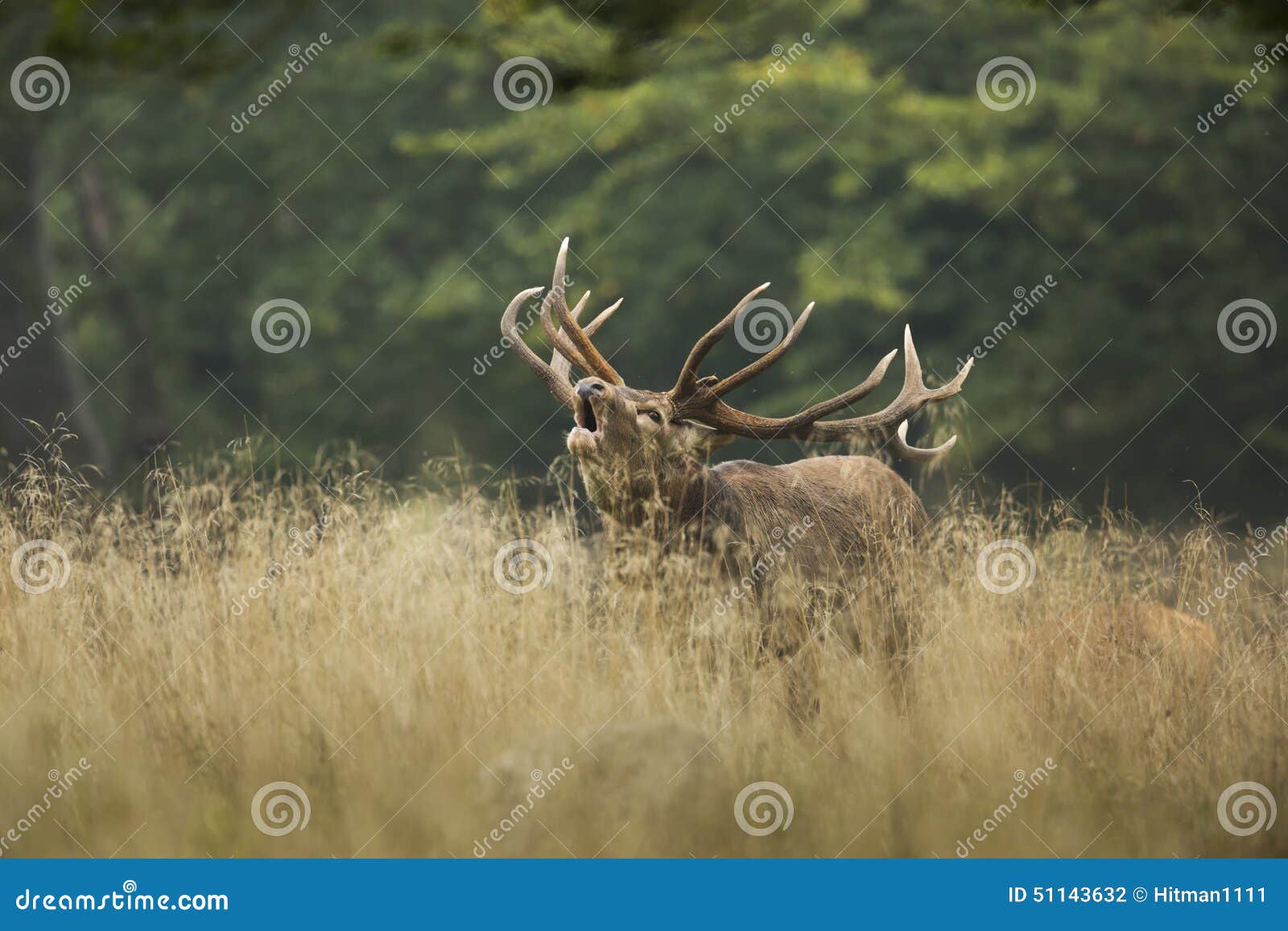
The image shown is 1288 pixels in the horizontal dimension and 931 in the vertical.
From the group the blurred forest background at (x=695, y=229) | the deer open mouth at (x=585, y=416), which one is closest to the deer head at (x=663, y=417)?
the deer open mouth at (x=585, y=416)

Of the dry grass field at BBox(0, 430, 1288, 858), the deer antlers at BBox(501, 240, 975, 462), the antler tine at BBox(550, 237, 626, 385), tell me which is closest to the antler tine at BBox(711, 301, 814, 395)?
the deer antlers at BBox(501, 240, 975, 462)

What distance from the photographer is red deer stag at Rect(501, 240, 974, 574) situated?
6.57m

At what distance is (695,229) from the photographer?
17.8m

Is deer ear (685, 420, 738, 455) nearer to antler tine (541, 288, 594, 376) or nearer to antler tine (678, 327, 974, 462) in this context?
antler tine (678, 327, 974, 462)

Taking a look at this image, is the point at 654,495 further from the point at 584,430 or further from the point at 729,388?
the point at 729,388

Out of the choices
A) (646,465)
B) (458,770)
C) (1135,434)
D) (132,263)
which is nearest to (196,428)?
(132,263)

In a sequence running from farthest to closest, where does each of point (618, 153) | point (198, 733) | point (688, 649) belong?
point (618, 153)
point (688, 649)
point (198, 733)

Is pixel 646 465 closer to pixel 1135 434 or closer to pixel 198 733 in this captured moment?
pixel 198 733

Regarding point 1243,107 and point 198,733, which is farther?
point 1243,107

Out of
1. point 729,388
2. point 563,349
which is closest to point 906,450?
point 729,388

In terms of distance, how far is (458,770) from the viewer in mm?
4883

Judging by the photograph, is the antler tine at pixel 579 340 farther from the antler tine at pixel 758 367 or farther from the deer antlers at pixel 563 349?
the antler tine at pixel 758 367

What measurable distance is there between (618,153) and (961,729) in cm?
1525

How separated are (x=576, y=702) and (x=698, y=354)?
2095 mm
